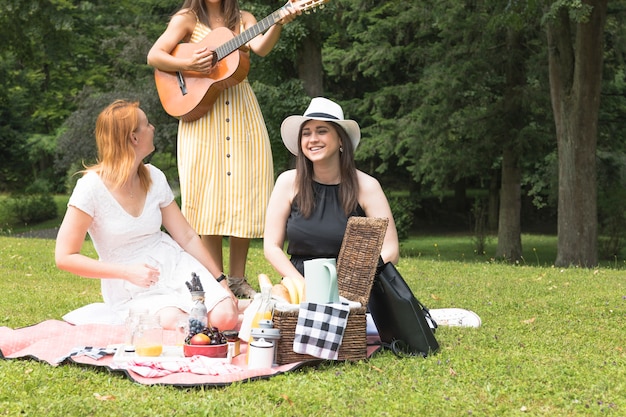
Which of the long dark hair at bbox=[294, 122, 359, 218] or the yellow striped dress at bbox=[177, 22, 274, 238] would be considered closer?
the long dark hair at bbox=[294, 122, 359, 218]

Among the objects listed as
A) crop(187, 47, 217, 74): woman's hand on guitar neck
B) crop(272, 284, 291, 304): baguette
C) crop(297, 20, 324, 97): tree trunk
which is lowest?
crop(272, 284, 291, 304): baguette

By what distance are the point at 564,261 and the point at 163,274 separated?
9.70 meters

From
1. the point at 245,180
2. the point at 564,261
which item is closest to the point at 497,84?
the point at 564,261

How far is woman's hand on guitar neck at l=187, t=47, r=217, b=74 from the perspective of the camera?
5.47 metres

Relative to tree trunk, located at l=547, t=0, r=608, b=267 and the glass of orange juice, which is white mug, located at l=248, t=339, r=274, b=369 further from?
tree trunk, located at l=547, t=0, r=608, b=267

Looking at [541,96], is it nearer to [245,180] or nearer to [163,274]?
[245,180]

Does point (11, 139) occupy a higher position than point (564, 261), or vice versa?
point (11, 139)

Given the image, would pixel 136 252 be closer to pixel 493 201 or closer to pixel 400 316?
pixel 400 316

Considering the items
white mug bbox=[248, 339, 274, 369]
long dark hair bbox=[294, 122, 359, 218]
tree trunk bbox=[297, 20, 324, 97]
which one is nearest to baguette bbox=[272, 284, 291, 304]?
white mug bbox=[248, 339, 274, 369]

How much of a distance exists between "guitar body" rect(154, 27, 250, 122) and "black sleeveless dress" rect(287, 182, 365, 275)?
1.20 metres

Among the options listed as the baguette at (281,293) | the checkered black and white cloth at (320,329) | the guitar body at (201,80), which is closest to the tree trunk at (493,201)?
the guitar body at (201,80)

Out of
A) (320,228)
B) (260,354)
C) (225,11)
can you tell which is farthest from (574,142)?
(260,354)

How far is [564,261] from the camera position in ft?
43.1

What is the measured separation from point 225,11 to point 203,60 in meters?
0.51
